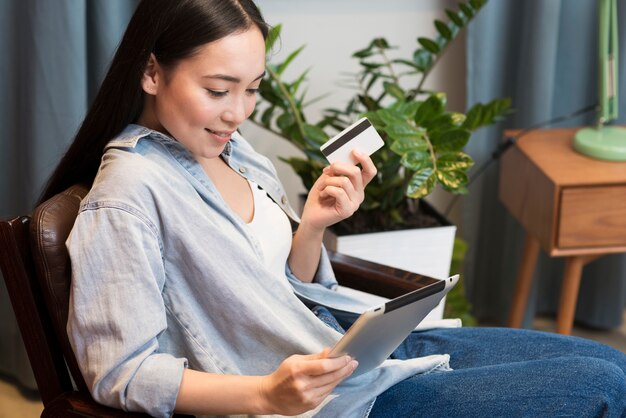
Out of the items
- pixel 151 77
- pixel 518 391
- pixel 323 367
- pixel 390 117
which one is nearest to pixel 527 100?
pixel 390 117

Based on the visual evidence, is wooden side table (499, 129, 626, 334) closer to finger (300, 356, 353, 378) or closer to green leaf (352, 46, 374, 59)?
green leaf (352, 46, 374, 59)

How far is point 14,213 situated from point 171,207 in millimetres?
1093

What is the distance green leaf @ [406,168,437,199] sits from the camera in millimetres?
1847

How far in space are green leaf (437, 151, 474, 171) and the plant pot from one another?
0.29 metres

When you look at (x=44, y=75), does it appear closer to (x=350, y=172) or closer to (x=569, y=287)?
(x=350, y=172)

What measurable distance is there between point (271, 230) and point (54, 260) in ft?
1.21

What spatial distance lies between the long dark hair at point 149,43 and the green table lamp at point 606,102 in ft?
3.80

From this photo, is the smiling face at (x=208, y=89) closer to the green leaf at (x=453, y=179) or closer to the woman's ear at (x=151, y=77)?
the woman's ear at (x=151, y=77)

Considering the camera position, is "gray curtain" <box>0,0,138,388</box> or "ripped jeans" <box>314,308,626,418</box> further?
"gray curtain" <box>0,0,138,388</box>

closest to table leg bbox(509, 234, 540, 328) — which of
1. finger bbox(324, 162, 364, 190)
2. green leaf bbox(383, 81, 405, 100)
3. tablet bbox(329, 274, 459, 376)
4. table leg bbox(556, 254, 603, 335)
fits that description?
table leg bbox(556, 254, 603, 335)

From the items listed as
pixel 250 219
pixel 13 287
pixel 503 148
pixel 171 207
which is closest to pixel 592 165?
pixel 503 148

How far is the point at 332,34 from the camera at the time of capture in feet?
7.99

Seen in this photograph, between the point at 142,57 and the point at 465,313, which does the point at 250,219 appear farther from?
the point at 465,313

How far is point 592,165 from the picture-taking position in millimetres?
2178
